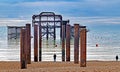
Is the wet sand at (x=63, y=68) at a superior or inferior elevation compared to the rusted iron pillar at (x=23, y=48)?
inferior

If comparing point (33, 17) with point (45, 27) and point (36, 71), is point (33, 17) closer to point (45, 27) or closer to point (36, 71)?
point (45, 27)

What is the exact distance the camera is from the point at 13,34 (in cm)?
13850

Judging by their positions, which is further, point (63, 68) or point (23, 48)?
point (23, 48)

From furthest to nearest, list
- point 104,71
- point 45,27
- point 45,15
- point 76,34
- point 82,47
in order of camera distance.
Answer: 1. point 45,27
2. point 45,15
3. point 76,34
4. point 82,47
5. point 104,71

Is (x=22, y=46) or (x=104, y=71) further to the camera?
(x=22, y=46)

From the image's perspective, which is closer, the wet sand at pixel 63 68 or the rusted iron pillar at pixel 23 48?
the wet sand at pixel 63 68

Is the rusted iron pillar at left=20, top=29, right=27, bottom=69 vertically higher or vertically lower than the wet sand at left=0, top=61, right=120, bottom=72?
Answer: higher

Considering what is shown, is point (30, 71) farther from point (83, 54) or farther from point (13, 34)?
point (13, 34)

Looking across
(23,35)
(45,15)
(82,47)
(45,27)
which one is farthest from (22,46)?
(45,27)

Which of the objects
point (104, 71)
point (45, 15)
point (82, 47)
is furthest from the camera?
point (45, 15)

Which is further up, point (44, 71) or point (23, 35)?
point (23, 35)

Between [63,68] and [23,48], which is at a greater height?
[23,48]

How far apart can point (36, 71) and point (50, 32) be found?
99115mm

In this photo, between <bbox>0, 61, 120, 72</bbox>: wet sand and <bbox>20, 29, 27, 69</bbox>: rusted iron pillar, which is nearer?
<bbox>0, 61, 120, 72</bbox>: wet sand
